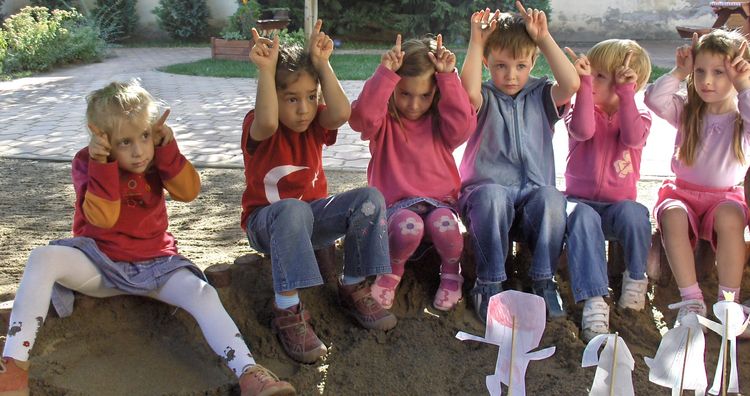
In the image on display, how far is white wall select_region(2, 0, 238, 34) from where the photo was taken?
17.8m

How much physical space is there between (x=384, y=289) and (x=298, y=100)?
804 millimetres

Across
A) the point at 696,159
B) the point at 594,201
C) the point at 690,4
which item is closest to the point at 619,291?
the point at 594,201

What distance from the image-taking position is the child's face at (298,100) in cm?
293

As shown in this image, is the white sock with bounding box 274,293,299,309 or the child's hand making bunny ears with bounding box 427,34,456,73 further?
the child's hand making bunny ears with bounding box 427,34,456,73

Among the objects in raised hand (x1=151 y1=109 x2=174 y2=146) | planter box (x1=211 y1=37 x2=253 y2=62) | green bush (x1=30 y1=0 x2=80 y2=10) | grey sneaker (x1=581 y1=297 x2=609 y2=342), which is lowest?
grey sneaker (x1=581 y1=297 x2=609 y2=342)

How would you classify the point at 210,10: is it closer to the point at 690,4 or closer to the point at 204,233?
the point at 690,4

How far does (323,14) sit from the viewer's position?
1543 cm

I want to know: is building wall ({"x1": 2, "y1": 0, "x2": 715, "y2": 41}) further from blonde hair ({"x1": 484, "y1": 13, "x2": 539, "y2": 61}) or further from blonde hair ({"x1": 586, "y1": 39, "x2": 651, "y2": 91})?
blonde hair ({"x1": 484, "y1": 13, "x2": 539, "y2": 61})

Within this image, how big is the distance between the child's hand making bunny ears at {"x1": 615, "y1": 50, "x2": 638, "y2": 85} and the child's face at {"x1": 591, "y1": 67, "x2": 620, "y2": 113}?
82 millimetres

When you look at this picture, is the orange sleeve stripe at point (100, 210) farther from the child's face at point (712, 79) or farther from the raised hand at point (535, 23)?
the child's face at point (712, 79)

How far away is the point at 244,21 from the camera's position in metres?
14.4

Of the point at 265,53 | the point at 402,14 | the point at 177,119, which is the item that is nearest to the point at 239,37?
the point at 402,14

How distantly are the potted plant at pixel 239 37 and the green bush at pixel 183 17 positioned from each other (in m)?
2.69

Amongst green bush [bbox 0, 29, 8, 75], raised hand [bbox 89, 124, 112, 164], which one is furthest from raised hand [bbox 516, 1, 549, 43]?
green bush [bbox 0, 29, 8, 75]
